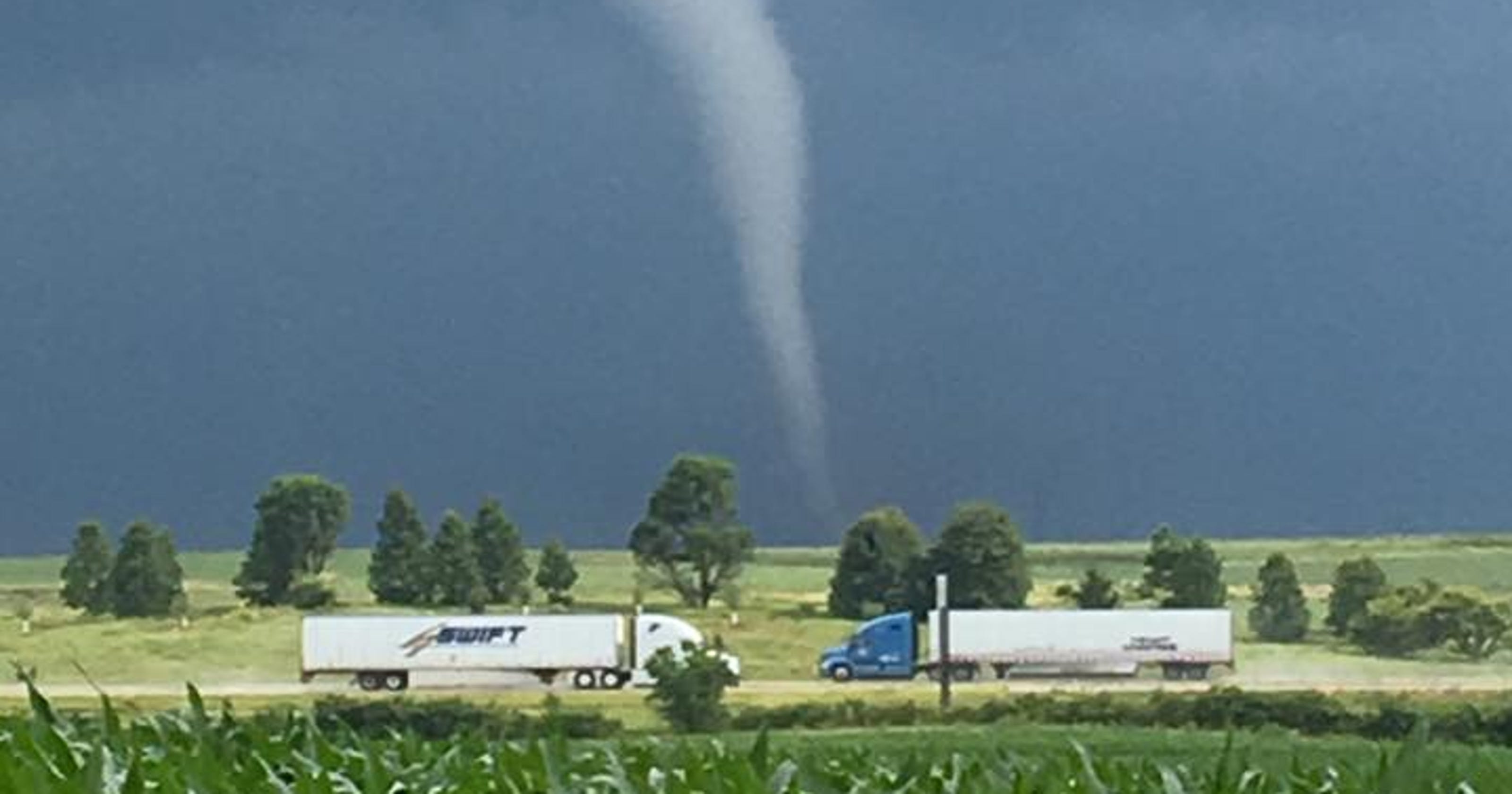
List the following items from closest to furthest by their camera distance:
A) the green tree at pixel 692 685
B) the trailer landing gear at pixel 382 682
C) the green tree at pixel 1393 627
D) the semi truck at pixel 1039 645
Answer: the green tree at pixel 692 685 → the green tree at pixel 1393 627 → the semi truck at pixel 1039 645 → the trailer landing gear at pixel 382 682

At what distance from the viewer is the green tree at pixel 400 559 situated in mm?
11836

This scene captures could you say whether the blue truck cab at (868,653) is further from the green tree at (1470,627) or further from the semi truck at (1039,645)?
the green tree at (1470,627)

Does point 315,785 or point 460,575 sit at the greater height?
point 460,575

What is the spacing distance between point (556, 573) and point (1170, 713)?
9.82 ft

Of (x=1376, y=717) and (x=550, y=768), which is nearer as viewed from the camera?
(x=550, y=768)

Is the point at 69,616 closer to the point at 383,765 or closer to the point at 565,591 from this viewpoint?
the point at 565,591

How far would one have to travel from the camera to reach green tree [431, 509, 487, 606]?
11.9 meters

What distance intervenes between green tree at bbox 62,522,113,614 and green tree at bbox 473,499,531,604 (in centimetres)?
171

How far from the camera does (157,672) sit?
11.5 metres

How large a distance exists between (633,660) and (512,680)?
2.64 ft

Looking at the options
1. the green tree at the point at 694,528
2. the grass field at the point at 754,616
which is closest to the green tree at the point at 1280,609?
the grass field at the point at 754,616

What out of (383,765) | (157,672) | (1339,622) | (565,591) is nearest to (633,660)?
(565,591)

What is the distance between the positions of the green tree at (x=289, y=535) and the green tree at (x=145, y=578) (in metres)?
0.32

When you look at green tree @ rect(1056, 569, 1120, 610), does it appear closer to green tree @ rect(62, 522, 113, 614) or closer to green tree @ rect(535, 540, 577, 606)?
green tree @ rect(535, 540, 577, 606)
